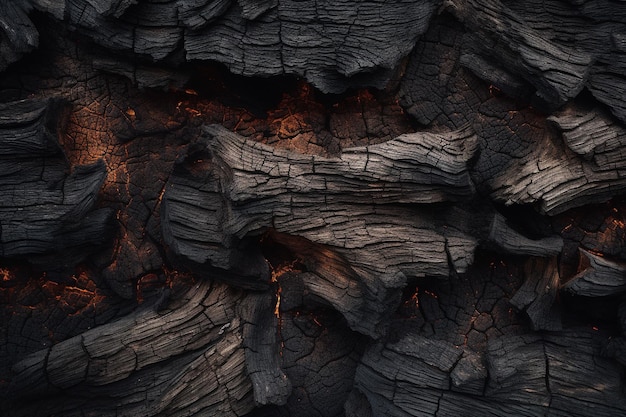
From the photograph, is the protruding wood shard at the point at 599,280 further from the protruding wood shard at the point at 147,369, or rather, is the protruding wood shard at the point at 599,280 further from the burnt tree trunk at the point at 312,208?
the protruding wood shard at the point at 147,369

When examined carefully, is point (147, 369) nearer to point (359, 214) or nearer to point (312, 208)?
point (312, 208)

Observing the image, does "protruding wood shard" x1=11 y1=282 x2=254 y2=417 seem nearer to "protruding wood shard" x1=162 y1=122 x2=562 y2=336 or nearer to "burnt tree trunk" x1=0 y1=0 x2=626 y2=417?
"burnt tree trunk" x1=0 y1=0 x2=626 y2=417

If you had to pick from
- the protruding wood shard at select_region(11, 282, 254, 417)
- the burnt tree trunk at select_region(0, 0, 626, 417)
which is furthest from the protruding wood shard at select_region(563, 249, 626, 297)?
the protruding wood shard at select_region(11, 282, 254, 417)

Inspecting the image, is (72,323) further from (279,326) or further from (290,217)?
(290,217)

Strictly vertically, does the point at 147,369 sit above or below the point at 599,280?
below

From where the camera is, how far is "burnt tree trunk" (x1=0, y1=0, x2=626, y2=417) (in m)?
3.27

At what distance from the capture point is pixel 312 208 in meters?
3.29

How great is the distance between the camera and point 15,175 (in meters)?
3.42

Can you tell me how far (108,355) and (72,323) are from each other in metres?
0.39

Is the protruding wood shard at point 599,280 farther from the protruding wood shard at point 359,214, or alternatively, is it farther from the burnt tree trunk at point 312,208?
the protruding wood shard at point 359,214

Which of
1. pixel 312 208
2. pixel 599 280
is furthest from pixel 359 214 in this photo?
pixel 599 280

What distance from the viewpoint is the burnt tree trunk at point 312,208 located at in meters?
3.27

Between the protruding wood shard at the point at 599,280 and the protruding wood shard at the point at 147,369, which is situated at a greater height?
the protruding wood shard at the point at 599,280

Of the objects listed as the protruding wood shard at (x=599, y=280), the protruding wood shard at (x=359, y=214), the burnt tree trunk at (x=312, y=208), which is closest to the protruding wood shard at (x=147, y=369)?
the burnt tree trunk at (x=312, y=208)
